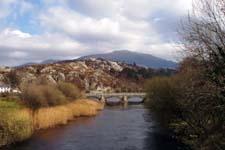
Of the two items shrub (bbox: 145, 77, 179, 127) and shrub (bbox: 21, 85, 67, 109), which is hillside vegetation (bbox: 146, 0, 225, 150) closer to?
shrub (bbox: 145, 77, 179, 127)

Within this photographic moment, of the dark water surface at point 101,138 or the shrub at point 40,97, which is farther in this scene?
the shrub at point 40,97

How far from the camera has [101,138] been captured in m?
47.6

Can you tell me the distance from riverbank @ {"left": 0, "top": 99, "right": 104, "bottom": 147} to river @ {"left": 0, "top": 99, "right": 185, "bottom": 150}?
107cm

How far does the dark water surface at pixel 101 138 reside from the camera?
136 feet

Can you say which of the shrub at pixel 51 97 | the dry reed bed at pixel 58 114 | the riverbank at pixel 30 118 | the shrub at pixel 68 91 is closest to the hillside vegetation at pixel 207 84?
the riverbank at pixel 30 118

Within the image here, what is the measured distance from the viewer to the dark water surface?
41.5m

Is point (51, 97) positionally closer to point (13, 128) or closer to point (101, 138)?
point (101, 138)

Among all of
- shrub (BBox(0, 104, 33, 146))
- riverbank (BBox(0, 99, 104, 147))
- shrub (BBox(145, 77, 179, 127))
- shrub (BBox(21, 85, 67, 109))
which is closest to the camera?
shrub (BBox(0, 104, 33, 146))

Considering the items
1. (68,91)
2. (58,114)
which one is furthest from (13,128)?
(68,91)

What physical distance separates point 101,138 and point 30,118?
35.9 feet

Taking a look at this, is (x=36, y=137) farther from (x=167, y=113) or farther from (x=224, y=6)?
(x=224, y=6)

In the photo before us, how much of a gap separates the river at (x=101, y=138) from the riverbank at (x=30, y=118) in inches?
42.0

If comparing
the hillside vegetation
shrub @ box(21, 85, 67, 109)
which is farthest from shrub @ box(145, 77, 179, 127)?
the hillside vegetation

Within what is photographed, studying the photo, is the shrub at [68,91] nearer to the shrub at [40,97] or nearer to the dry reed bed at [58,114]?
the dry reed bed at [58,114]
